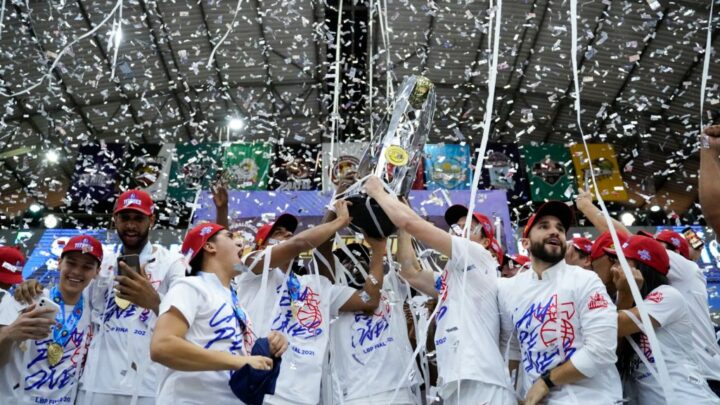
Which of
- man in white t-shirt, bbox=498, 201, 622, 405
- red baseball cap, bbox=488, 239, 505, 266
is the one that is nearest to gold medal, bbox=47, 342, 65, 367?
man in white t-shirt, bbox=498, 201, 622, 405

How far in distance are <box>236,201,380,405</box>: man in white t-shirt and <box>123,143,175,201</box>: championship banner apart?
9405 millimetres

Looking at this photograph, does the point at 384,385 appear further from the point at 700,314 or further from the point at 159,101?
the point at 159,101

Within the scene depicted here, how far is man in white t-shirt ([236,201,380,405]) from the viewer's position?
121 inches

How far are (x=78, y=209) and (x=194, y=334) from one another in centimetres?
1219

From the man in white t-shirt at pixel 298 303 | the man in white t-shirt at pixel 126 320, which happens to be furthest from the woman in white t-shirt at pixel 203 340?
the man in white t-shirt at pixel 298 303

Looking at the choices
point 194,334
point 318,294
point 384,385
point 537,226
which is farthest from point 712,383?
point 194,334

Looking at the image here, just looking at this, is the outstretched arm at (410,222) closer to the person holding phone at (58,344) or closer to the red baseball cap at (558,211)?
the red baseball cap at (558,211)

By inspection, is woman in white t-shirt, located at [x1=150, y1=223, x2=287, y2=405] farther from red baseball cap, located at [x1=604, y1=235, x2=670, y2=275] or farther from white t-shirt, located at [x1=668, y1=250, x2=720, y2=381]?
white t-shirt, located at [x1=668, y1=250, x2=720, y2=381]

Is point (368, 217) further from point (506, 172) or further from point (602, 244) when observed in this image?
point (506, 172)

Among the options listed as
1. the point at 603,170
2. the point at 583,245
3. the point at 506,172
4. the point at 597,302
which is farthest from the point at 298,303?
the point at 603,170

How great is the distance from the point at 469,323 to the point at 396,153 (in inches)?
35.9

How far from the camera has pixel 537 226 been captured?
2883 millimetres

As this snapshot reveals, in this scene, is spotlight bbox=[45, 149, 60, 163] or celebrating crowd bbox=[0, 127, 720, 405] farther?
spotlight bbox=[45, 149, 60, 163]

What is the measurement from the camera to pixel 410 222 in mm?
2799
